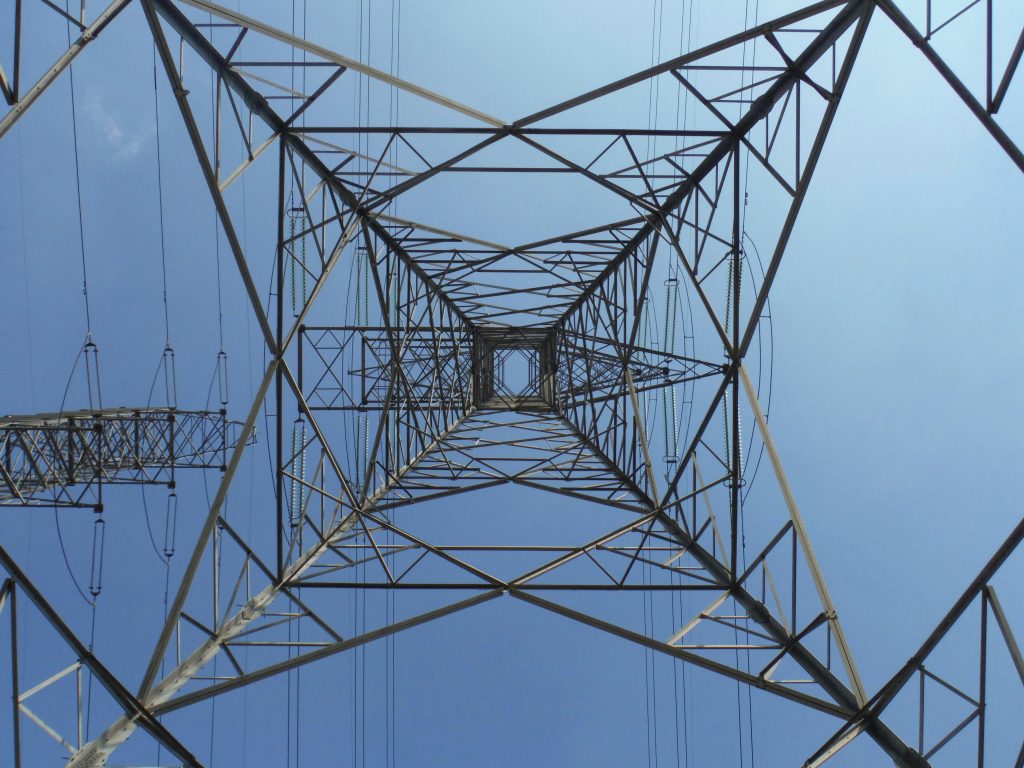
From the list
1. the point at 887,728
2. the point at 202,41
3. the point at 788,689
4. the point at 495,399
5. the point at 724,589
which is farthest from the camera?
the point at 495,399

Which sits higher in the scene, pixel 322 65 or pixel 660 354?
→ pixel 322 65

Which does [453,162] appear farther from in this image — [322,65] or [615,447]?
[615,447]

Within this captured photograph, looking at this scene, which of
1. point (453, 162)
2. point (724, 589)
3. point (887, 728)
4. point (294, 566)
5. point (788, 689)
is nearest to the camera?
point (887, 728)

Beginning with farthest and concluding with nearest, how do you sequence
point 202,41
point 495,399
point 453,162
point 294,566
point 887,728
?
point 495,399 → point 453,162 → point 294,566 → point 202,41 → point 887,728

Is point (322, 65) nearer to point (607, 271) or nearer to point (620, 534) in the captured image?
point (620, 534)

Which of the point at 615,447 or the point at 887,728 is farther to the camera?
the point at 615,447

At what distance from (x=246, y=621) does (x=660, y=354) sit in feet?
33.1

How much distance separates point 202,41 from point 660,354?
10.6 metres

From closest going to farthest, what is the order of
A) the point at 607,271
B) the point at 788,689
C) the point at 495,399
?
the point at 788,689 < the point at 607,271 < the point at 495,399

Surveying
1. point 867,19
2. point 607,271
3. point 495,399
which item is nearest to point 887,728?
point 867,19

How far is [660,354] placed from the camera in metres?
16.6

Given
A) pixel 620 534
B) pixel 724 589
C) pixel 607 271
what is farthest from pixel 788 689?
pixel 607 271

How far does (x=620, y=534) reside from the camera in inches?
467

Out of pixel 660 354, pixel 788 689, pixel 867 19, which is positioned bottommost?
pixel 788 689
